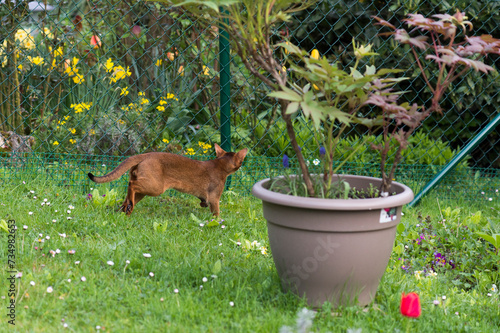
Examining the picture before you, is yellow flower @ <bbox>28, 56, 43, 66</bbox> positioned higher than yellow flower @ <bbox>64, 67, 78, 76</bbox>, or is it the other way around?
yellow flower @ <bbox>28, 56, 43, 66</bbox>

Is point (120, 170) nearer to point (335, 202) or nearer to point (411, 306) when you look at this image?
point (335, 202)

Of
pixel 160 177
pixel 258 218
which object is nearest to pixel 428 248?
pixel 258 218

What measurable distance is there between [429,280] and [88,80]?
3809 millimetres

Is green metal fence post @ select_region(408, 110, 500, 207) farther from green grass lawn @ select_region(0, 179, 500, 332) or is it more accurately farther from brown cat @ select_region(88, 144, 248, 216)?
brown cat @ select_region(88, 144, 248, 216)

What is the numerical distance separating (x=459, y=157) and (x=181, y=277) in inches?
103

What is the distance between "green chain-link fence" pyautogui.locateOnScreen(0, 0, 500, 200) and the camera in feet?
15.0

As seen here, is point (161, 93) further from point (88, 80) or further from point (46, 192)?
point (46, 192)

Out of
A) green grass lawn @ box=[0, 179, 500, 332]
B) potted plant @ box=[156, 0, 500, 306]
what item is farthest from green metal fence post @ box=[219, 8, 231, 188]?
potted plant @ box=[156, 0, 500, 306]

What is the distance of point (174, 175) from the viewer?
357 centimetres

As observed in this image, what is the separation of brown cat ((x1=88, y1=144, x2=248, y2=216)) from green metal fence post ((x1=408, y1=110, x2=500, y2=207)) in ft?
5.08

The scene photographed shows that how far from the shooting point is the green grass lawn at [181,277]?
7.14 feet

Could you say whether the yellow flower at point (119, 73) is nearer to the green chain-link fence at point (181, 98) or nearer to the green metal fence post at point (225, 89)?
the green chain-link fence at point (181, 98)

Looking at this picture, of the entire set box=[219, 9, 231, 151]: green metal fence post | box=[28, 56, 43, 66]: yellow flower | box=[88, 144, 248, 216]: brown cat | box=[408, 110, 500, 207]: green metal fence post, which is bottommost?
box=[408, 110, 500, 207]: green metal fence post

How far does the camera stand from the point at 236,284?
98.4 inches
